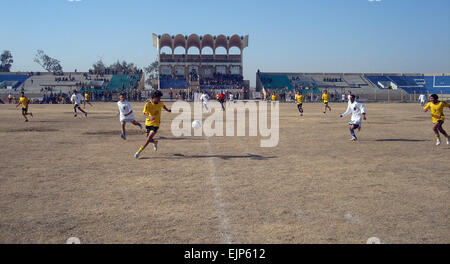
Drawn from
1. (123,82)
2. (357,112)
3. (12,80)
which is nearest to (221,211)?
(357,112)

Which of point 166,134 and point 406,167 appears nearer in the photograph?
point 406,167

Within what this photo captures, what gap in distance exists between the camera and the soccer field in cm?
472

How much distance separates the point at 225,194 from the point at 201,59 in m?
68.9

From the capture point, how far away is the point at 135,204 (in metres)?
5.94

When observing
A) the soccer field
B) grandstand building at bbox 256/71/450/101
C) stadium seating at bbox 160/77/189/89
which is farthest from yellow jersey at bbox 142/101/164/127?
stadium seating at bbox 160/77/189/89

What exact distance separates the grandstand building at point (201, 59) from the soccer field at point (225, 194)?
6019cm

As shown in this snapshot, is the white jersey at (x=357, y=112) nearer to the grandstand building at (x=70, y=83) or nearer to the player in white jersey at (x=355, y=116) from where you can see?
the player in white jersey at (x=355, y=116)

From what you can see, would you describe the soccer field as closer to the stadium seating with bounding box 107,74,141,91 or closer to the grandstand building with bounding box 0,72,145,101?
the grandstand building with bounding box 0,72,145,101

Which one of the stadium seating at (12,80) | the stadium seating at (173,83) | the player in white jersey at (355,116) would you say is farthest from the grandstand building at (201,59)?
the player in white jersey at (355,116)

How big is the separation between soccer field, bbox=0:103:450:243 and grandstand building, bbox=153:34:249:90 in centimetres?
6019

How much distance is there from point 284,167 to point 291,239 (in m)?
4.46
